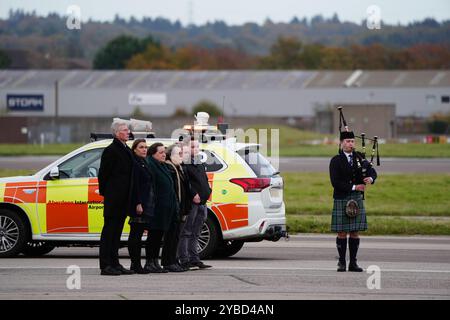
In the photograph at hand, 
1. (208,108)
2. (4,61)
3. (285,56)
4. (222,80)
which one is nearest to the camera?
(208,108)

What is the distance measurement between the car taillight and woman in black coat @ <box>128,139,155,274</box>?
7.31 ft

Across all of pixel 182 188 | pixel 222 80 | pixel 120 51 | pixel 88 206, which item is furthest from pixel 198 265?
pixel 120 51

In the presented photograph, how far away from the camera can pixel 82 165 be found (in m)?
15.7

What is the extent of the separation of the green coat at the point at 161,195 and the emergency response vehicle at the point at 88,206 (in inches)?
70.2

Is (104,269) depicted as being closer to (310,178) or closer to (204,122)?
(204,122)

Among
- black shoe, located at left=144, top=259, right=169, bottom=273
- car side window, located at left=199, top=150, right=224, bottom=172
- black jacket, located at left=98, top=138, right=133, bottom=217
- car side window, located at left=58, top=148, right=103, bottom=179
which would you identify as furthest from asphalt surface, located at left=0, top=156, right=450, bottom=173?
black jacket, located at left=98, top=138, right=133, bottom=217

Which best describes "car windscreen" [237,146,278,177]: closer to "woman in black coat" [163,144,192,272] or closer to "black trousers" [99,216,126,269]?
"woman in black coat" [163,144,192,272]

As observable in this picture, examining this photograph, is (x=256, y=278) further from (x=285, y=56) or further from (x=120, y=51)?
(x=285, y=56)

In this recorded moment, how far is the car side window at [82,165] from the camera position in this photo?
15.6 meters

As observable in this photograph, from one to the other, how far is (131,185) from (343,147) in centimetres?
266

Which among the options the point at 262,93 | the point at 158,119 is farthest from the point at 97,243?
the point at 262,93

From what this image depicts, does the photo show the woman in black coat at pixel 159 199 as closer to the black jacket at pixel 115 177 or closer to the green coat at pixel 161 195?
the green coat at pixel 161 195

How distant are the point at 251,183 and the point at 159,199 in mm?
2211

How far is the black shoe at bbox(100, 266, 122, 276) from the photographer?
13.3 m
